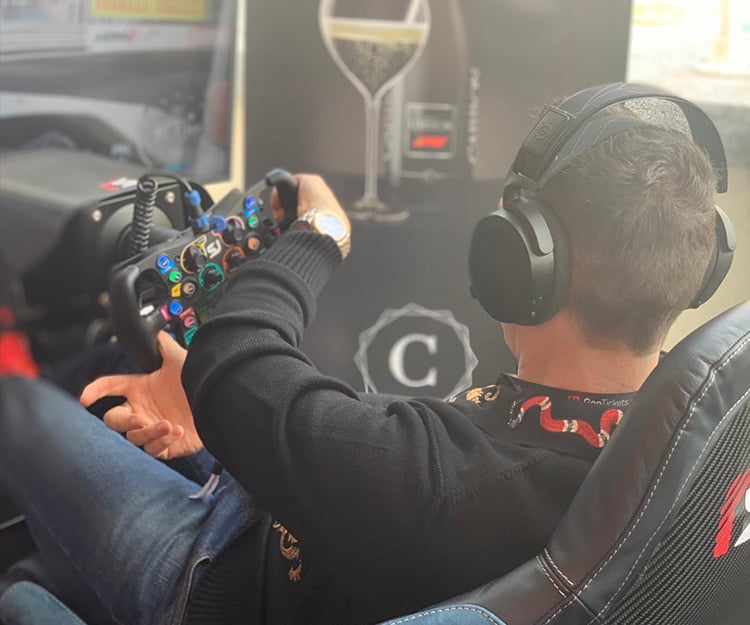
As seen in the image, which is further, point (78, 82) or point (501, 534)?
point (78, 82)

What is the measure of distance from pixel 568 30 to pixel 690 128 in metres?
0.71

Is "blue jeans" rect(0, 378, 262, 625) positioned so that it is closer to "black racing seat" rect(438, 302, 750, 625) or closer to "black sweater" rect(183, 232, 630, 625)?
"black sweater" rect(183, 232, 630, 625)

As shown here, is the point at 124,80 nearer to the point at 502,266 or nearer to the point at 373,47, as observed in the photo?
the point at 373,47

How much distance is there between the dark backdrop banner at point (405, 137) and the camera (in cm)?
147

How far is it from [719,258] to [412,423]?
0.33 m

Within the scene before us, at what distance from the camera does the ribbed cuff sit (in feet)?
2.86

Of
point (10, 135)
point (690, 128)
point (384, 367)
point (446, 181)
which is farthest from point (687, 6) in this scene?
point (10, 135)

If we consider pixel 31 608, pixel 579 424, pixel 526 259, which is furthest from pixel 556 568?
pixel 31 608

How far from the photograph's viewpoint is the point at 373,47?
1518 mm

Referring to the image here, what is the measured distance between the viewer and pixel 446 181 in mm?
1555

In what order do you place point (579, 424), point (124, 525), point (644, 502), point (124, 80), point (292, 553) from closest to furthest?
point (644, 502) → point (579, 424) → point (292, 553) → point (124, 525) → point (124, 80)

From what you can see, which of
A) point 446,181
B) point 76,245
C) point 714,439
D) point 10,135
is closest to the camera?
point 714,439

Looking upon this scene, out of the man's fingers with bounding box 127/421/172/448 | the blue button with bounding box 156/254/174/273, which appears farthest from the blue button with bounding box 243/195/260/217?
the man's fingers with bounding box 127/421/172/448

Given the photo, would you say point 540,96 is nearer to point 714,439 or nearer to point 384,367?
point 384,367
